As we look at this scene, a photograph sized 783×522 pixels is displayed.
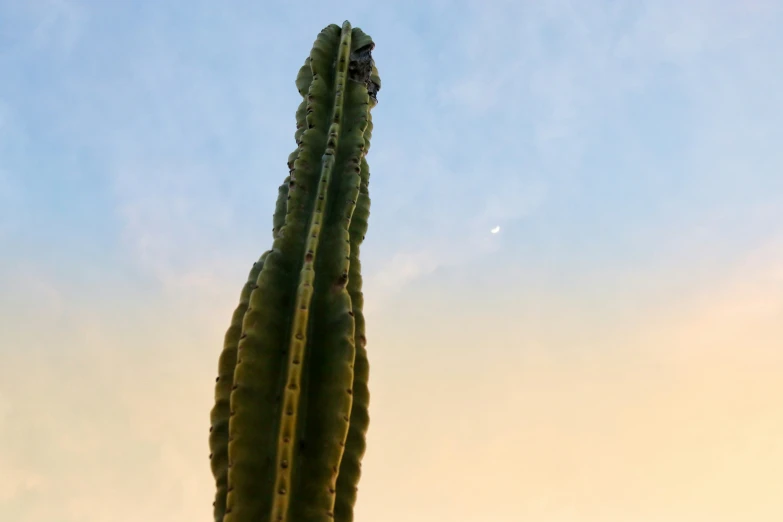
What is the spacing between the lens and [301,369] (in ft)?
8.45

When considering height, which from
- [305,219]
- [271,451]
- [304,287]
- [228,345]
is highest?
[305,219]

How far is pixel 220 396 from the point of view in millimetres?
2654

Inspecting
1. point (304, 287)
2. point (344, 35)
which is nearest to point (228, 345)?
point (304, 287)

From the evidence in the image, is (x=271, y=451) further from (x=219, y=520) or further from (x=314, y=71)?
(x=314, y=71)

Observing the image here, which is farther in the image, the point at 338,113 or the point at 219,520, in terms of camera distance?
the point at 338,113

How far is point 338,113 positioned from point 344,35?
742 mm

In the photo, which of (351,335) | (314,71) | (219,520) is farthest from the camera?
(314,71)

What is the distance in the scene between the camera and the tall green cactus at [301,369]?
2.42 m

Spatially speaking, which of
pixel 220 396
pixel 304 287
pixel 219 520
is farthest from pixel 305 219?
pixel 219 520

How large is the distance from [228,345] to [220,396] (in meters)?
0.21

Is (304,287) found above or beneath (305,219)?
beneath

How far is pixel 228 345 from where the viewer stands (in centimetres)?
274

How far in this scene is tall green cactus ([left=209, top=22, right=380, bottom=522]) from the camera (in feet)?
7.95

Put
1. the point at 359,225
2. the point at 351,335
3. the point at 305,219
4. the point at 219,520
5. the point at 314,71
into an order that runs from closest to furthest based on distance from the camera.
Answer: the point at 219,520 < the point at 351,335 < the point at 305,219 < the point at 359,225 < the point at 314,71
